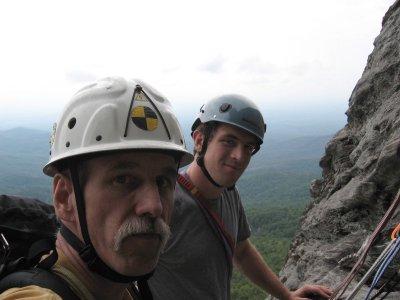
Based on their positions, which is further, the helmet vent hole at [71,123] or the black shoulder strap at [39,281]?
the helmet vent hole at [71,123]

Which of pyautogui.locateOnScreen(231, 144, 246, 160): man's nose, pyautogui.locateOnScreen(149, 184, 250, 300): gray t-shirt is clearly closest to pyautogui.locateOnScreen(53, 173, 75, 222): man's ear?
pyautogui.locateOnScreen(149, 184, 250, 300): gray t-shirt

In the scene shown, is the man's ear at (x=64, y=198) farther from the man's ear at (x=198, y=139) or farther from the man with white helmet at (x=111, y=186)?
the man's ear at (x=198, y=139)

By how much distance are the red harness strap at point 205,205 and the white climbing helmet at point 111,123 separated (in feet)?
4.25

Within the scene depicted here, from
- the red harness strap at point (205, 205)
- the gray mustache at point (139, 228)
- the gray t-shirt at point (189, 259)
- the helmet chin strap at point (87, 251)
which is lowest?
the gray t-shirt at point (189, 259)

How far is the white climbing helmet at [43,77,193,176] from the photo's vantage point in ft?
6.85

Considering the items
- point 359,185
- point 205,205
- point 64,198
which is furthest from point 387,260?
point 359,185

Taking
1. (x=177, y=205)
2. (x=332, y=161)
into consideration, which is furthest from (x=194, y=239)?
(x=332, y=161)

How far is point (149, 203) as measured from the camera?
192 cm

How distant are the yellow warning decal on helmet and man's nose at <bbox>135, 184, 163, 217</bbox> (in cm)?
43

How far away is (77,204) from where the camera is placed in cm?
195

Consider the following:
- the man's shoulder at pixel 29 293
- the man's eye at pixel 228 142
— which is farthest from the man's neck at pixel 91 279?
the man's eye at pixel 228 142

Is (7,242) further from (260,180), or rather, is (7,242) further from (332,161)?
(260,180)

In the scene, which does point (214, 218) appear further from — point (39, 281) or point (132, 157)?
point (39, 281)

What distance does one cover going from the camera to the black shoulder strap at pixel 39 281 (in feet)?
5.12
